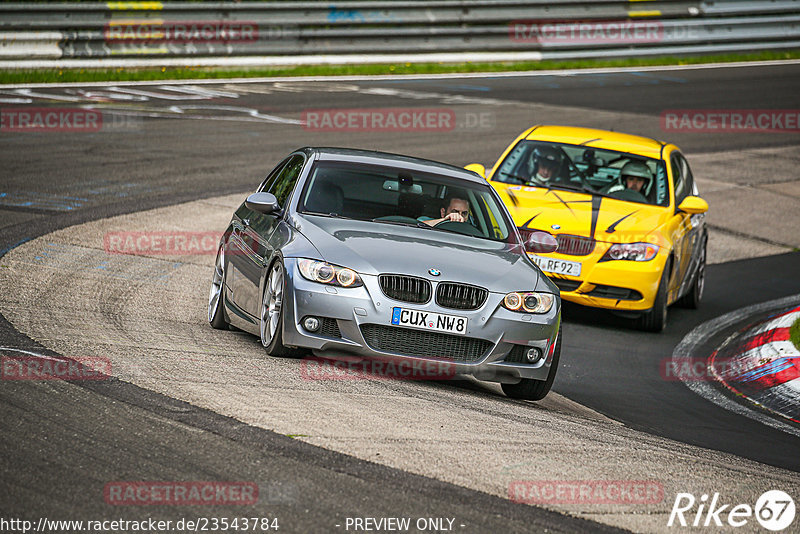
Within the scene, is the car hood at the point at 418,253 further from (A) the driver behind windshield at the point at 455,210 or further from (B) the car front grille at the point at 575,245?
(B) the car front grille at the point at 575,245

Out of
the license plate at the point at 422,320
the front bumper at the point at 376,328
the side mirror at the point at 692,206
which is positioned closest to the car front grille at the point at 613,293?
the side mirror at the point at 692,206

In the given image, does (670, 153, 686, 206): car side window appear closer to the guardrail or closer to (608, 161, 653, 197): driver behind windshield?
(608, 161, 653, 197): driver behind windshield

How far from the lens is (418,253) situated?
768cm

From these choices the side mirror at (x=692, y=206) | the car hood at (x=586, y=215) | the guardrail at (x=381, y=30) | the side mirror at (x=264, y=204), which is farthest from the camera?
the guardrail at (x=381, y=30)

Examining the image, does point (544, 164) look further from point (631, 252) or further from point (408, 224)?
point (408, 224)

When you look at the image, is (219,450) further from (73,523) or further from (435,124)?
(435,124)

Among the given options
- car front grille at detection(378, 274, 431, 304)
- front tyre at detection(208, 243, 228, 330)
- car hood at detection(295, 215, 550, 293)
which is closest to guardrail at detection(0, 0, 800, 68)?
front tyre at detection(208, 243, 228, 330)

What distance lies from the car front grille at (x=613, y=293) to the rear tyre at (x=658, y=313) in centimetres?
24

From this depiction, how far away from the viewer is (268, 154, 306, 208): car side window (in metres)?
8.84

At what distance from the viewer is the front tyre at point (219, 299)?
353 inches

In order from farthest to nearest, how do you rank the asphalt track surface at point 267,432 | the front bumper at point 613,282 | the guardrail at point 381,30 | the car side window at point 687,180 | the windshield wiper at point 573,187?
the guardrail at point 381,30 < the car side window at point 687,180 < the windshield wiper at point 573,187 < the front bumper at point 613,282 < the asphalt track surface at point 267,432

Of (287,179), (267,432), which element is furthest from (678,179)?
(267,432)

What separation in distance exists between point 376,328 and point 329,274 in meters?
0.47

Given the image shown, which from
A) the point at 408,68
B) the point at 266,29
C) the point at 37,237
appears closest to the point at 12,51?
the point at 266,29
